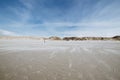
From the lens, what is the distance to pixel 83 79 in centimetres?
291

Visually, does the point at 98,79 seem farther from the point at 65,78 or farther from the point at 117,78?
the point at 65,78

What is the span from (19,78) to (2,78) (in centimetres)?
55

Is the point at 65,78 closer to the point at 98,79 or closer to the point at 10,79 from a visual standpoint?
the point at 98,79

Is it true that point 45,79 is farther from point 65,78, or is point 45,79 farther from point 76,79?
point 76,79

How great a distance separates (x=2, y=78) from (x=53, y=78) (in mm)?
1705

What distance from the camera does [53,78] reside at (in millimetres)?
2980

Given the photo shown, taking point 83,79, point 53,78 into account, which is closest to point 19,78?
point 53,78

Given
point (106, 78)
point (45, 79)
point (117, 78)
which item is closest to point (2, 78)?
point (45, 79)

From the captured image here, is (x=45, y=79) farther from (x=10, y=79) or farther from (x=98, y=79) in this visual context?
(x=98, y=79)

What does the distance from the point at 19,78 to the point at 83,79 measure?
85.5 inches

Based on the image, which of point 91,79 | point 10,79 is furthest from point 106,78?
point 10,79

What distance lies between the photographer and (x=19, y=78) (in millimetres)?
2965

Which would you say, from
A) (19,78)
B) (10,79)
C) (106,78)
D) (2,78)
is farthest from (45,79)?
(106,78)

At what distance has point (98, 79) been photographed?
289cm
